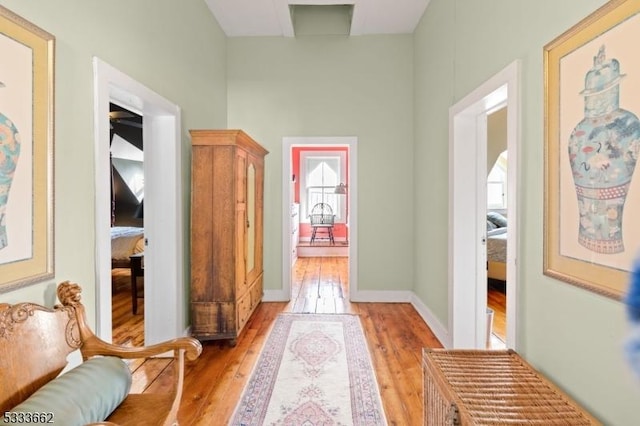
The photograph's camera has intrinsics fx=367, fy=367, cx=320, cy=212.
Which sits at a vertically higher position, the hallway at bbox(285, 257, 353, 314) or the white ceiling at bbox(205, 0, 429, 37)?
the white ceiling at bbox(205, 0, 429, 37)

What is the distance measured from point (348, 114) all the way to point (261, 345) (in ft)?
9.26

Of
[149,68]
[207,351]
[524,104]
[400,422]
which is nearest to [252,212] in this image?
[207,351]

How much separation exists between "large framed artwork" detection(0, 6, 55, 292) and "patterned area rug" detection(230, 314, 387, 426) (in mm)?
1359

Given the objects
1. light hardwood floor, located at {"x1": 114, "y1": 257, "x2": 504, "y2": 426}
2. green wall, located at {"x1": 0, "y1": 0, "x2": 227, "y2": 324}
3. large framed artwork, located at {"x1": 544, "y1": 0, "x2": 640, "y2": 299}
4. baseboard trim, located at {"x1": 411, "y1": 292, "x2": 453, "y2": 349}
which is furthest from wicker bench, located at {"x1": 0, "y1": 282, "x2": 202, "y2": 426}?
baseboard trim, located at {"x1": 411, "y1": 292, "x2": 453, "y2": 349}

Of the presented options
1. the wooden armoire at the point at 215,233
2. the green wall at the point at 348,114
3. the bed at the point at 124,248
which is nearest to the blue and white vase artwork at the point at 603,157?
the wooden armoire at the point at 215,233

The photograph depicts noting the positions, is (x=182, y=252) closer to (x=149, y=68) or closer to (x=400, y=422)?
(x=149, y=68)

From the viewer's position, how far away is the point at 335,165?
29.1 feet

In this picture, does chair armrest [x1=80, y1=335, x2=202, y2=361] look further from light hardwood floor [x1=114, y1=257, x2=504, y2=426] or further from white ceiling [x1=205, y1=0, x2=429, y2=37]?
white ceiling [x1=205, y1=0, x2=429, y2=37]

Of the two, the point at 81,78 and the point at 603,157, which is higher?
the point at 81,78

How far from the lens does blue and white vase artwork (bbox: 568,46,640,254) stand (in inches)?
49.4

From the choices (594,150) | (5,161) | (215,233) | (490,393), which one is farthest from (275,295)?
(594,150)

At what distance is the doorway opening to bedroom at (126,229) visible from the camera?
381 centimetres

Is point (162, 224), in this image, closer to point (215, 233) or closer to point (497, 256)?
point (215, 233)

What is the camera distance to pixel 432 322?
3564mm
